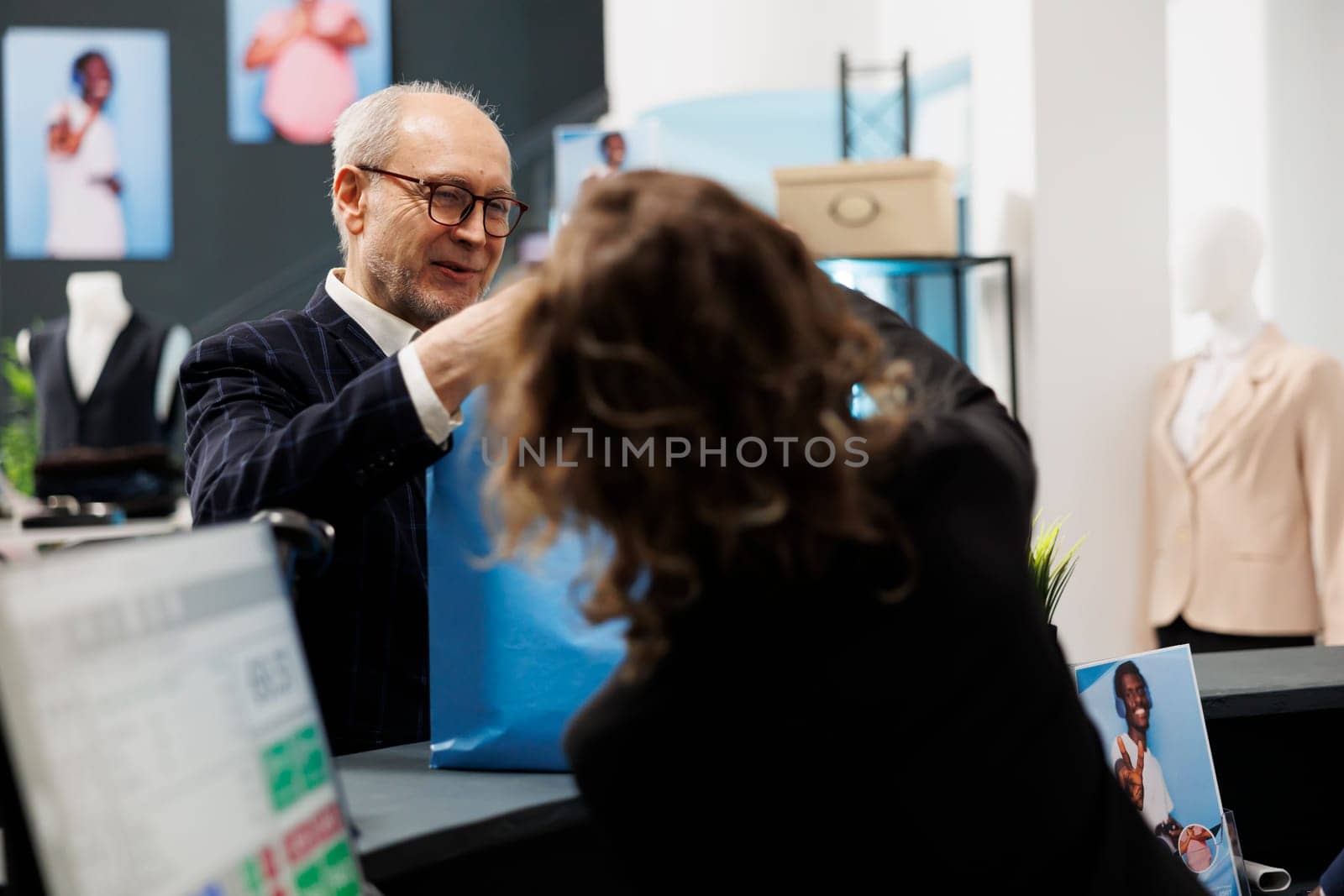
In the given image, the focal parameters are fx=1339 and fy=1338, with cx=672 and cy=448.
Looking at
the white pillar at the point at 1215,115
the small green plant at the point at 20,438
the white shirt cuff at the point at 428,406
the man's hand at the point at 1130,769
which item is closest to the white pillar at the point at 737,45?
the white pillar at the point at 1215,115

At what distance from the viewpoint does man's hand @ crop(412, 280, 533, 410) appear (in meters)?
1.29

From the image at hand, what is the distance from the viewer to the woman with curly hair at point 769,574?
0.78 m

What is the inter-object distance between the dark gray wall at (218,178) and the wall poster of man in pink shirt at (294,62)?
0.11 m

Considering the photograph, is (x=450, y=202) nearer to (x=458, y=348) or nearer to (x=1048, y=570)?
(x=458, y=348)

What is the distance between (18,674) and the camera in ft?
2.32

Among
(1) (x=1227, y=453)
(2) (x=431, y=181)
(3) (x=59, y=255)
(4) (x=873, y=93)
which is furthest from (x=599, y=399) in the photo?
(3) (x=59, y=255)

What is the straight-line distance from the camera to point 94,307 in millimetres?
6051

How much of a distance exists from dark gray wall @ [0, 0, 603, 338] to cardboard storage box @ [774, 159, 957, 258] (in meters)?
4.42

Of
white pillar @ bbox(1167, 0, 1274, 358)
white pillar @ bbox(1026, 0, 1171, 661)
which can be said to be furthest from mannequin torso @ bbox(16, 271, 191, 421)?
white pillar @ bbox(1167, 0, 1274, 358)

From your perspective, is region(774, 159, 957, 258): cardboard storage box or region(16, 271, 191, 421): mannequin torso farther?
region(16, 271, 191, 421): mannequin torso

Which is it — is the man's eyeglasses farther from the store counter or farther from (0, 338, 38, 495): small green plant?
(0, 338, 38, 495): small green plant

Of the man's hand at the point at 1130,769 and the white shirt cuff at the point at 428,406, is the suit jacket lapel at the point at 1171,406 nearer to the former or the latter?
the man's hand at the point at 1130,769

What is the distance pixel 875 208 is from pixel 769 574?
3484mm

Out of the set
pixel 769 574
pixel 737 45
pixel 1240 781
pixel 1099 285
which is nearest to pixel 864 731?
pixel 769 574
